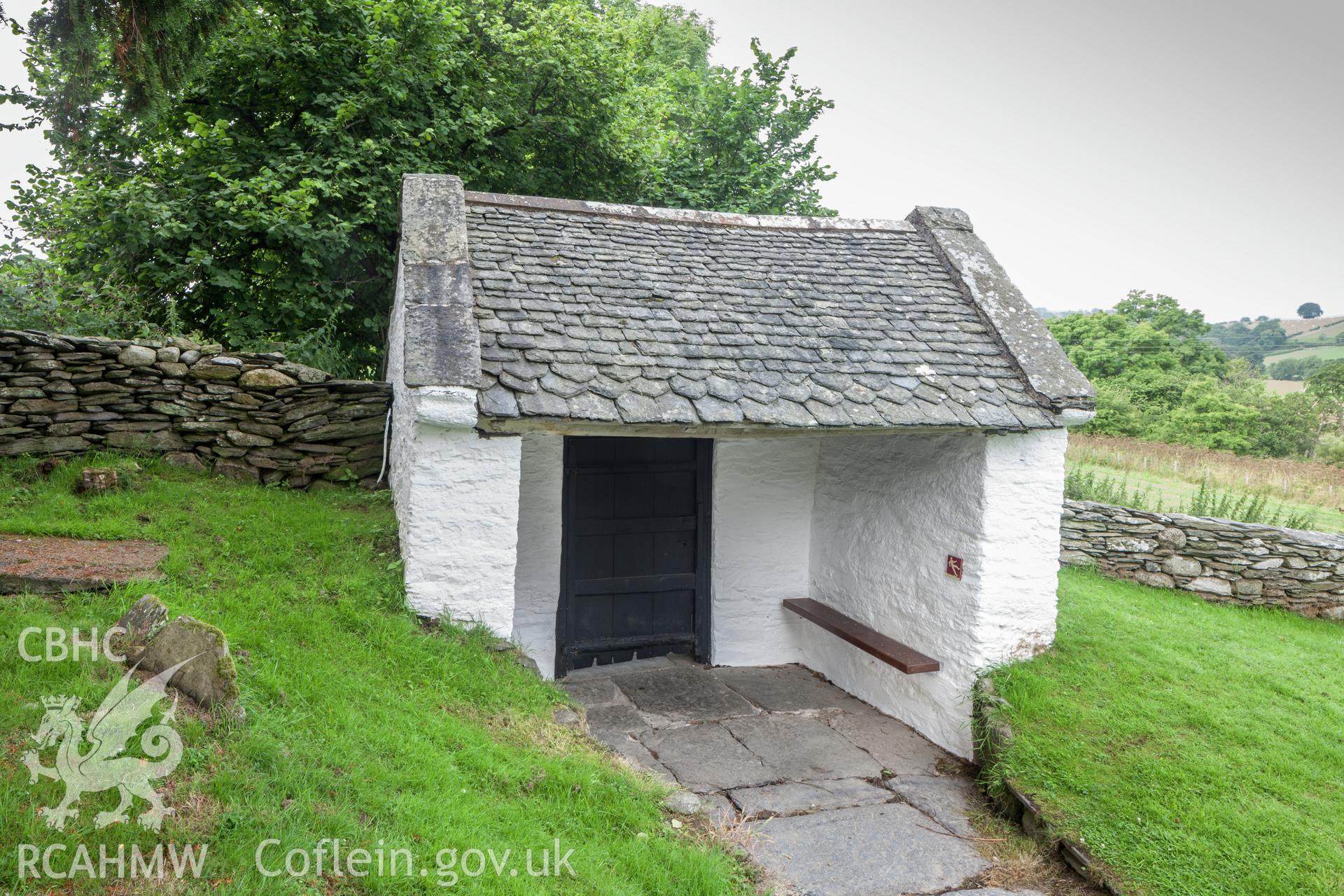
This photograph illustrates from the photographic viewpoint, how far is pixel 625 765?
432 cm

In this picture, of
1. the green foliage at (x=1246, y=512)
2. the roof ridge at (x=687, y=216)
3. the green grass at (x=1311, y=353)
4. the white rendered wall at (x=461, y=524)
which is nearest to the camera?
the white rendered wall at (x=461, y=524)

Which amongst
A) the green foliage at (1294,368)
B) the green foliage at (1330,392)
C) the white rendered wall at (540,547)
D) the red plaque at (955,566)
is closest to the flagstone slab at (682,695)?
the white rendered wall at (540,547)

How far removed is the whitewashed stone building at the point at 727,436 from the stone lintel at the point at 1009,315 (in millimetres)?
27

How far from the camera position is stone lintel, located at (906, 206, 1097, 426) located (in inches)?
213

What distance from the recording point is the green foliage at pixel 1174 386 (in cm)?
2098

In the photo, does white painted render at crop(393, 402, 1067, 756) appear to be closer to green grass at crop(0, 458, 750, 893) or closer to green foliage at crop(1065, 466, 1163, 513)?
green grass at crop(0, 458, 750, 893)

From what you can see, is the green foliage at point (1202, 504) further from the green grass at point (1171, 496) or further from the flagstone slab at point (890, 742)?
the flagstone slab at point (890, 742)

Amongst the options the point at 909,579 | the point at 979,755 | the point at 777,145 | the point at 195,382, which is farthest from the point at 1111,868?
the point at 777,145

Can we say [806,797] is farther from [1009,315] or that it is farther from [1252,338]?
[1252,338]

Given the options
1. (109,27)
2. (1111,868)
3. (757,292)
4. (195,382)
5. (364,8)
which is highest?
(364,8)

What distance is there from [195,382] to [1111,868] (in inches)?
290

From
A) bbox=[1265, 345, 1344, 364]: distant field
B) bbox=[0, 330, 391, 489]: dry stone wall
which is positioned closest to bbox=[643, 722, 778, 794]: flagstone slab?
bbox=[0, 330, 391, 489]: dry stone wall

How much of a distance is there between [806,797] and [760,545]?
2.68 meters

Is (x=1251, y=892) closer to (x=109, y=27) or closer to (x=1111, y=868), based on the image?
(x=1111, y=868)
